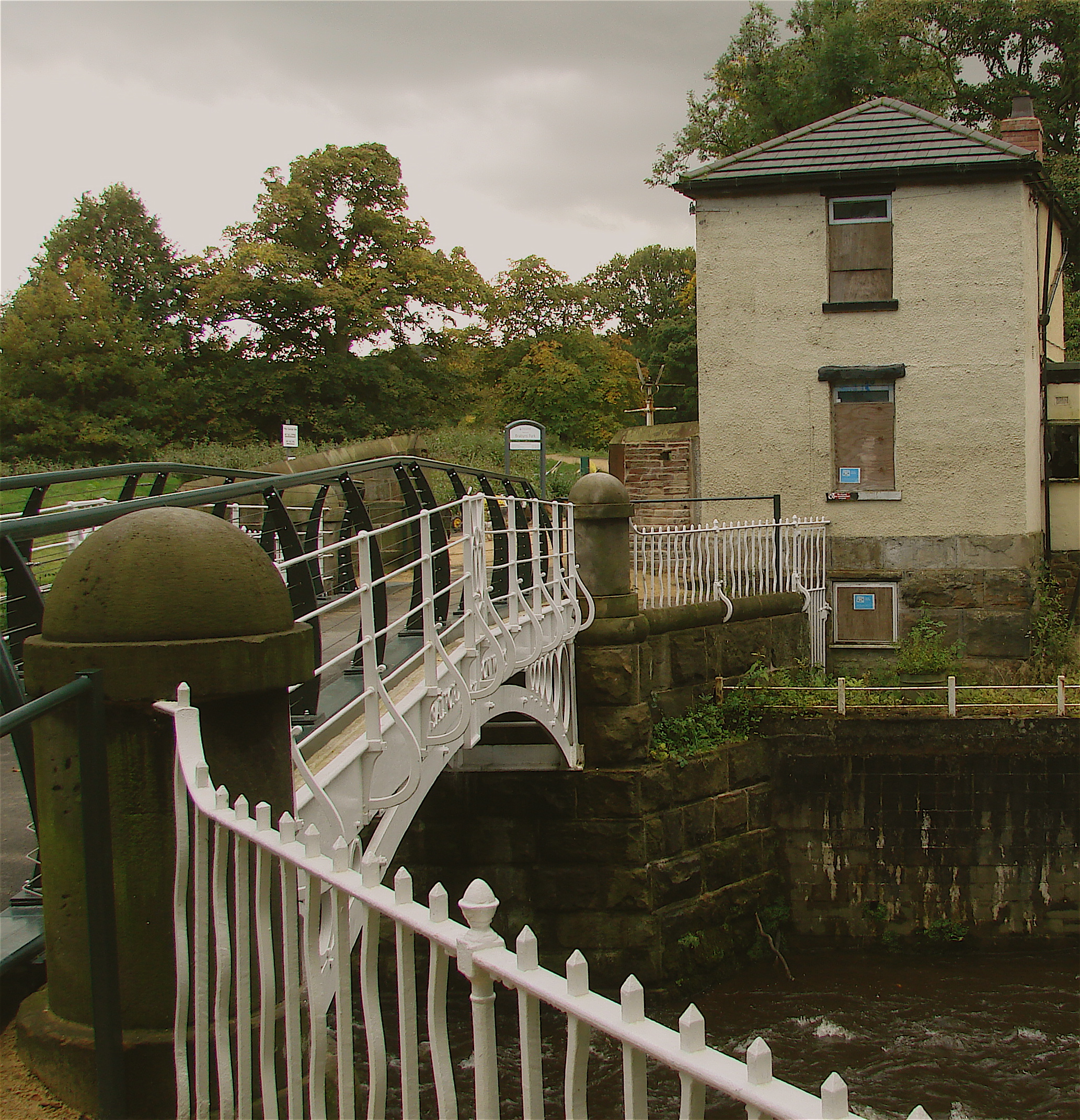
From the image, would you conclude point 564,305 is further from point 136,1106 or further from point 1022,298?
point 136,1106

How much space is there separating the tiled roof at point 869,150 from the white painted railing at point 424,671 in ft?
26.1

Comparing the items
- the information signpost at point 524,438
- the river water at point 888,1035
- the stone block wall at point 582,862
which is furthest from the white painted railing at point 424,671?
the information signpost at point 524,438

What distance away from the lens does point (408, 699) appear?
4910 millimetres

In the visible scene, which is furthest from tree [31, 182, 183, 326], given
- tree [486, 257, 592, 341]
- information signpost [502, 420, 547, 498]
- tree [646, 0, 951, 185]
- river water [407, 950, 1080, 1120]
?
river water [407, 950, 1080, 1120]

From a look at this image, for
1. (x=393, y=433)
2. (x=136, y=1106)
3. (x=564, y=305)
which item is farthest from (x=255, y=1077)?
(x=564, y=305)

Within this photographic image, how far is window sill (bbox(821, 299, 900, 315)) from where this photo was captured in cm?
1502

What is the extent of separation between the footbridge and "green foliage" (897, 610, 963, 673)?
5.85m

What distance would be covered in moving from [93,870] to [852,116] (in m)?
16.8

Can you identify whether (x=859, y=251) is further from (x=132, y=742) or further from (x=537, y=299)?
(x=537, y=299)

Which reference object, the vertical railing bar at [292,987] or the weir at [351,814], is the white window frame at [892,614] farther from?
the vertical railing bar at [292,987]

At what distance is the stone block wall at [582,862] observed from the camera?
10.4 m

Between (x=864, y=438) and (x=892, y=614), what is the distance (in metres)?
2.65

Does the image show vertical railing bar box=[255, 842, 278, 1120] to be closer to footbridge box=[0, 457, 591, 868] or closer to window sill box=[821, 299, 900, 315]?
footbridge box=[0, 457, 591, 868]

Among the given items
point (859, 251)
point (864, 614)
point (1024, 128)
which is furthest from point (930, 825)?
point (1024, 128)
